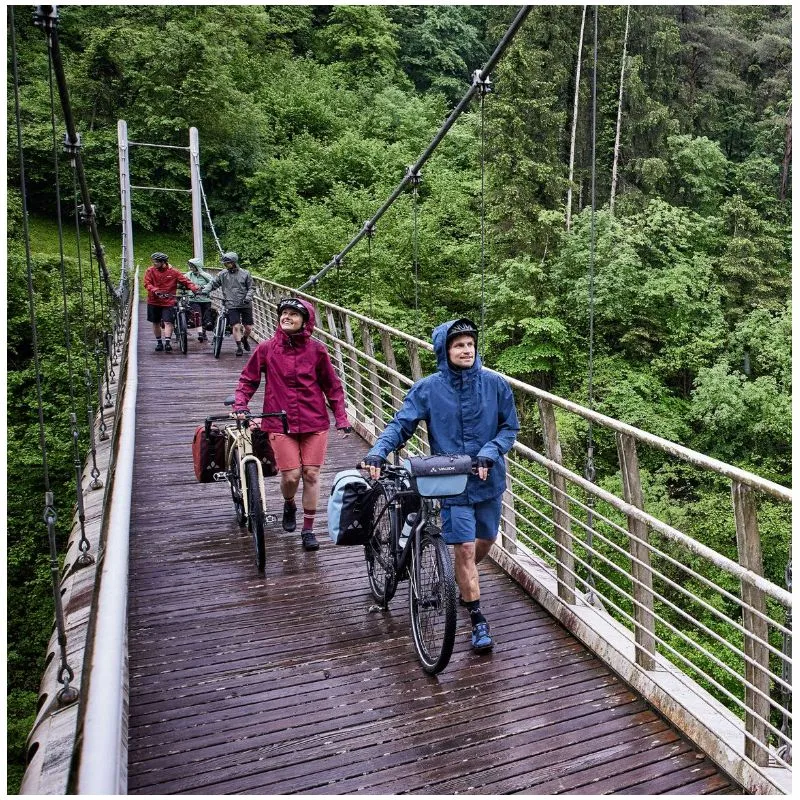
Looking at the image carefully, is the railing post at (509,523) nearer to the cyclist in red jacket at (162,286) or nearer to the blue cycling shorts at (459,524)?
the blue cycling shorts at (459,524)

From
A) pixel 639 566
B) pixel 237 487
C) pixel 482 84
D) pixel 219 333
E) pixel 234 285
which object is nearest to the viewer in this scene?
pixel 639 566

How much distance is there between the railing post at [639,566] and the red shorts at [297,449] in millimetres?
1989

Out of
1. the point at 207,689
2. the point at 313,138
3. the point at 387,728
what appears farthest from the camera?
the point at 313,138

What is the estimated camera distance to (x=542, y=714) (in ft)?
10.6

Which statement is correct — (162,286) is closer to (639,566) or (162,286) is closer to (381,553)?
(381,553)

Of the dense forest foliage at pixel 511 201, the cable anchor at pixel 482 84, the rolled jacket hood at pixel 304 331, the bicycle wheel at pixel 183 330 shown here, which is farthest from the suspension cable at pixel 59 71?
the dense forest foliage at pixel 511 201

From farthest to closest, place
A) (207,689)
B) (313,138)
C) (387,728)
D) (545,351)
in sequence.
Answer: (313,138)
(545,351)
(207,689)
(387,728)

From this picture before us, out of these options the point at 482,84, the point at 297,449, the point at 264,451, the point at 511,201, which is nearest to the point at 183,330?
the point at 482,84

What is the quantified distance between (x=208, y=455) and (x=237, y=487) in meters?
0.29

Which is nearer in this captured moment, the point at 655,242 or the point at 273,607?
the point at 273,607

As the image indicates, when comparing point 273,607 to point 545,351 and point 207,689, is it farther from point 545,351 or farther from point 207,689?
point 545,351

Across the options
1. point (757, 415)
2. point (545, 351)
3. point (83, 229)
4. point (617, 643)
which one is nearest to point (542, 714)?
point (617, 643)

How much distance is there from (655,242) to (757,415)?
5.44 m

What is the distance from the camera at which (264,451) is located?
5.08 meters
